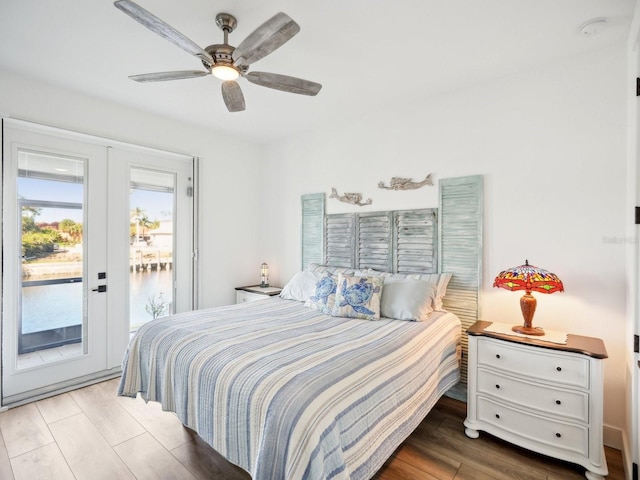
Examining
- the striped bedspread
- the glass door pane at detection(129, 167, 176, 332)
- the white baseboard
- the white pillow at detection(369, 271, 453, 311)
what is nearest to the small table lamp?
the glass door pane at detection(129, 167, 176, 332)

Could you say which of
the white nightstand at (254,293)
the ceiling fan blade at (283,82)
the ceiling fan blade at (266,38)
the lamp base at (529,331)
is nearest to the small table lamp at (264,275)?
the white nightstand at (254,293)

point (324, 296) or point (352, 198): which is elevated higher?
point (352, 198)

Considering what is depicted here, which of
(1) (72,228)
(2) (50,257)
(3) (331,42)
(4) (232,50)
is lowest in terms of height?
(2) (50,257)

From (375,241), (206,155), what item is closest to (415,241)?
(375,241)

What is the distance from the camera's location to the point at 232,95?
2.21 m

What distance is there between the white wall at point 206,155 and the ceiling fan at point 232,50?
1.45 m

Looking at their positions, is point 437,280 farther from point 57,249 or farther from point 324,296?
point 57,249

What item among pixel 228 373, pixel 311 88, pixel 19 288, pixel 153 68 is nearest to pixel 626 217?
pixel 311 88

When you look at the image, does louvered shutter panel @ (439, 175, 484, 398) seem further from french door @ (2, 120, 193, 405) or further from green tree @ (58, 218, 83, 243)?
green tree @ (58, 218, 83, 243)

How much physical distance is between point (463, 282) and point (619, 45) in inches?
77.9

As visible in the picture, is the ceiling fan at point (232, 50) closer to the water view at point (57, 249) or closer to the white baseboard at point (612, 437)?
the water view at point (57, 249)

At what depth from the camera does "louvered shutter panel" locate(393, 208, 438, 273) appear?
9.66ft

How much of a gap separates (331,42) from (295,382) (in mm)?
2133

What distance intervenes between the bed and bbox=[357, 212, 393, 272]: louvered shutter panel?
0.40 meters
